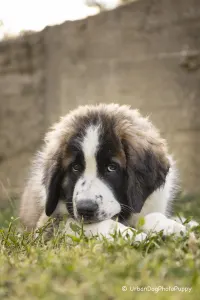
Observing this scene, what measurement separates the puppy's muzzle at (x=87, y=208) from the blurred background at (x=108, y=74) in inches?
149

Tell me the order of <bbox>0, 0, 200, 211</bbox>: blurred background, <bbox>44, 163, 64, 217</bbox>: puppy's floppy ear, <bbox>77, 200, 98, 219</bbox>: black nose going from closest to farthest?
<bbox>77, 200, 98, 219</bbox>: black nose < <bbox>44, 163, 64, 217</bbox>: puppy's floppy ear < <bbox>0, 0, 200, 211</bbox>: blurred background

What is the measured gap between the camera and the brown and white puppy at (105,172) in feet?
11.3

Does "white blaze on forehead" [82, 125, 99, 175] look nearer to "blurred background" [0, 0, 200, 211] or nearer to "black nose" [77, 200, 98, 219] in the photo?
"black nose" [77, 200, 98, 219]

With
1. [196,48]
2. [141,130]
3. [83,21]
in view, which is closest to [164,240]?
[141,130]

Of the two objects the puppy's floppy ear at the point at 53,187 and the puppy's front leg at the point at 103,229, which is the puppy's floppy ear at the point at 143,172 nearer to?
the puppy's front leg at the point at 103,229

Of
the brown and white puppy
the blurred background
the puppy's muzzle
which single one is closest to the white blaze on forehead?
the brown and white puppy

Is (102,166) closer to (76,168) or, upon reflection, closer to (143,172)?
(76,168)

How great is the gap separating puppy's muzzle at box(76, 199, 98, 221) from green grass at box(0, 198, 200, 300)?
0.27m

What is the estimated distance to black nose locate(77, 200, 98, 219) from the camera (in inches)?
132

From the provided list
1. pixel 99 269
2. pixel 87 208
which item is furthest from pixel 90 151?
pixel 99 269

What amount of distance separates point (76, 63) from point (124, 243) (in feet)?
17.7

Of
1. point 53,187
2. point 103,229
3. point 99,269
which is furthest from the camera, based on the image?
point 53,187

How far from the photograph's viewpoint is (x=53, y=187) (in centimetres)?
380

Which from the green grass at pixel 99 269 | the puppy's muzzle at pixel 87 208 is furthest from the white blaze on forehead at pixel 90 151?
the green grass at pixel 99 269
